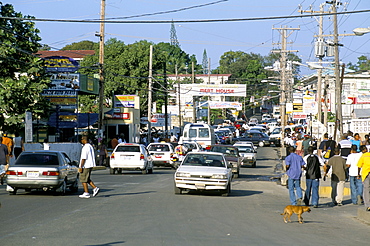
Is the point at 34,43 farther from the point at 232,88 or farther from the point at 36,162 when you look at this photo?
the point at 232,88

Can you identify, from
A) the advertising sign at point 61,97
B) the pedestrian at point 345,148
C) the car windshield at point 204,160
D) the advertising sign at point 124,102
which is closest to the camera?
the car windshield at point 204,160

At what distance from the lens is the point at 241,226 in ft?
42.1

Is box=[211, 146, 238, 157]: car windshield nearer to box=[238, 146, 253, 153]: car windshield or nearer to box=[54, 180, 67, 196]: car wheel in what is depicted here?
box=[238, 146, 253, 153]: car windshield

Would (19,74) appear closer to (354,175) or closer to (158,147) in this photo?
(158,147)

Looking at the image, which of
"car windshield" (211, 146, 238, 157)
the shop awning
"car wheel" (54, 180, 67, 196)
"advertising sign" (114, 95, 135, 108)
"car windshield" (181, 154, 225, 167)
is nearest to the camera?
"car wheel" (54, 180, 67, 196)

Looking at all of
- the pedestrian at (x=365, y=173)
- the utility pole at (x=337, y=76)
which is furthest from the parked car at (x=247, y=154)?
the pedestrian at (x=365, y=173)

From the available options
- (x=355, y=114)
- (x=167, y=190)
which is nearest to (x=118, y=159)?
(x=167, y=190)

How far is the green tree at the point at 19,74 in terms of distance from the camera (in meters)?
35.0

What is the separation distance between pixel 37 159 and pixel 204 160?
5701mm

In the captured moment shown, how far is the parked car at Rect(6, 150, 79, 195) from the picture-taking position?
59.4ft

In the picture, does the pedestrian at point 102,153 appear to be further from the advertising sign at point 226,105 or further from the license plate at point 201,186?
the advertising sign at point 226,105

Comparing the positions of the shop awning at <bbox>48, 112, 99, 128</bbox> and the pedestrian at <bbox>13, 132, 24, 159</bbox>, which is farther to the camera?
the shop awning at <bbox>48, 112, 99, 128</bbox>

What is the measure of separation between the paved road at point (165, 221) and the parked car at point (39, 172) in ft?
1.29

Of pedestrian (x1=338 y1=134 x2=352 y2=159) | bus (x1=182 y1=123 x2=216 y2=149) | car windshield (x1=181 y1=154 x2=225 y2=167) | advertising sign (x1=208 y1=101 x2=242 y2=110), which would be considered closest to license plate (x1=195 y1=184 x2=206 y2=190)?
car windshield (x1=181 y1=154 x2=225 y2=167)
